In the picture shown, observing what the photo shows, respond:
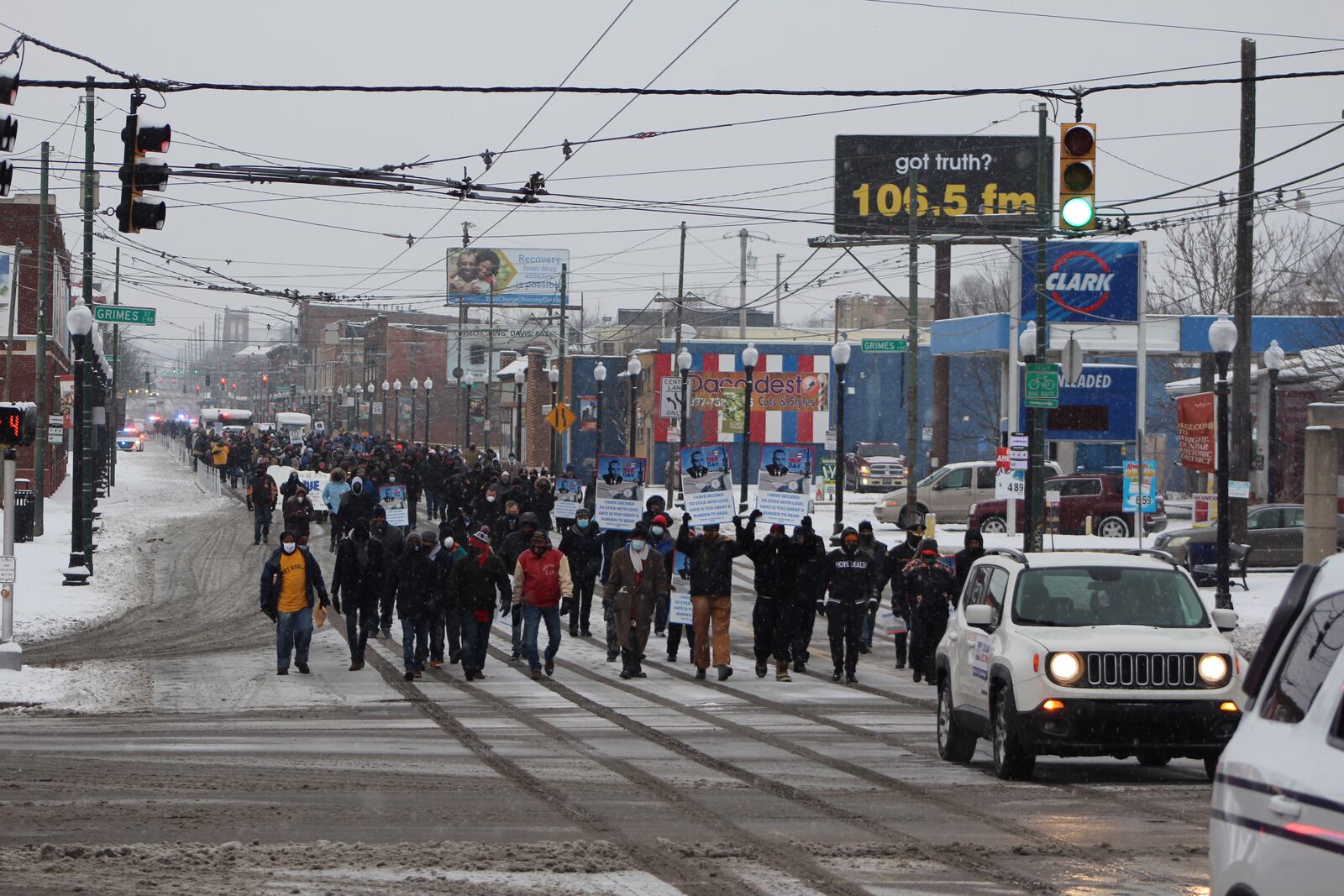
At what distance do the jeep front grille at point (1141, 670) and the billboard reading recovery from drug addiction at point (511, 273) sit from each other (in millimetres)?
118209

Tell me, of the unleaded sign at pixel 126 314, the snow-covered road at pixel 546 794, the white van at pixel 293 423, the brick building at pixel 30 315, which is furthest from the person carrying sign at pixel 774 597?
the white van at pixel 293 423

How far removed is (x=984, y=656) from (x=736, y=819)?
3.04 meters

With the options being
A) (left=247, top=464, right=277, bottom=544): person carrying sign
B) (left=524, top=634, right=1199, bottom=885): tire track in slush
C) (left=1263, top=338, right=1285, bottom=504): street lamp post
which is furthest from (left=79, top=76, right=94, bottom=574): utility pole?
(left=1263, top=338, right=1285, bottom=504): street lamp post

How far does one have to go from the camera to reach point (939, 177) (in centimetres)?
6250

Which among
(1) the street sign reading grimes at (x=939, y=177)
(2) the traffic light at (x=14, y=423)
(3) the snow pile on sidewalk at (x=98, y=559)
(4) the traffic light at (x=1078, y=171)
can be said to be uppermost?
(1) the street sign reading grimes at (x=939, y=177)

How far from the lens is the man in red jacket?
1808 centimetres

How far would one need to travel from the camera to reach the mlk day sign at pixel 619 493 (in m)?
24.0

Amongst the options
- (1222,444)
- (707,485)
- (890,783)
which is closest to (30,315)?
(707,485)

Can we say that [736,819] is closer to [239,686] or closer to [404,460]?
[239,686]

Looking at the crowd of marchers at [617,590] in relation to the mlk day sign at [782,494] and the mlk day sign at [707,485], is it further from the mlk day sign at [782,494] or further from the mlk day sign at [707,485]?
the mlk day sign at [782,494]

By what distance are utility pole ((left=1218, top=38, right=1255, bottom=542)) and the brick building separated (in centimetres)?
3027

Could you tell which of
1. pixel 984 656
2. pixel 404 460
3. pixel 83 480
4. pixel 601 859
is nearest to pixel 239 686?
pixel 984 656

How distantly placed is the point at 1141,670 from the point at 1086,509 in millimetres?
30201

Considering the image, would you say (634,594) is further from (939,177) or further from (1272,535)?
(939,177)
